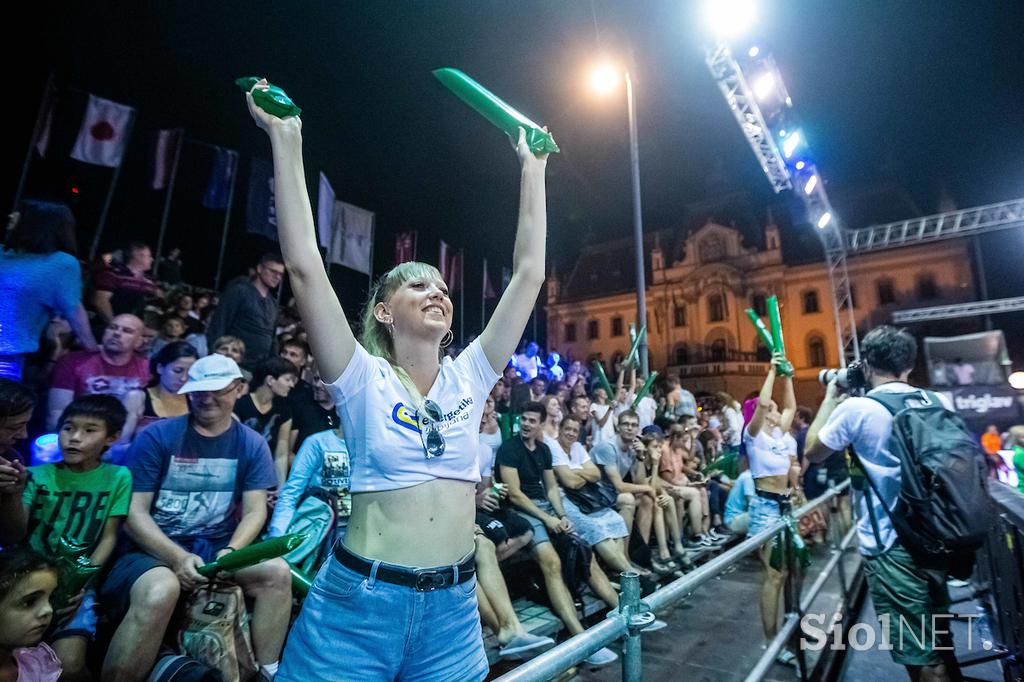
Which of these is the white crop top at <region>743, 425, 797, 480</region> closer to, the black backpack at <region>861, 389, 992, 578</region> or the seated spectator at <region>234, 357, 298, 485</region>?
the black backpack at <region>861, 389, 992, 578</region>

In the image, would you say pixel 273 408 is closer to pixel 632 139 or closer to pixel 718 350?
pixel 632 139

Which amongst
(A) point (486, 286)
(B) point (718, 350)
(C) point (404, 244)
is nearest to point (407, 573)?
(C) point (404, 244)

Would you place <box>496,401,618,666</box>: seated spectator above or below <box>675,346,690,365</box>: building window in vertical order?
below

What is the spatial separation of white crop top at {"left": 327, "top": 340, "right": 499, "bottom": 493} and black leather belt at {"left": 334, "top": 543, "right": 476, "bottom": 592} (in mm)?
193

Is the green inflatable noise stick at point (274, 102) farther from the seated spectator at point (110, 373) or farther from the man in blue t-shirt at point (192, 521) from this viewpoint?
the seated spectator at point (110, 373)

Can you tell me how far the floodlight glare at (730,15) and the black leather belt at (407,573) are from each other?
12.7m

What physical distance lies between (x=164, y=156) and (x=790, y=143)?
51.1 feet

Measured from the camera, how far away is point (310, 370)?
256 inches

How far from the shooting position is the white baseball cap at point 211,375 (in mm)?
3393

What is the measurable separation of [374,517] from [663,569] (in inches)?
252

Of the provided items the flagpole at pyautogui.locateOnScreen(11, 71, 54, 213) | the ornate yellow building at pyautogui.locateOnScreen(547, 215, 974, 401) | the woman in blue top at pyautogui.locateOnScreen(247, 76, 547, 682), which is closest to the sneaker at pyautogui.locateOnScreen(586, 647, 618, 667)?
the woman in blue top at pyautogui.locateOnScreen(247, 76, 547, 682)

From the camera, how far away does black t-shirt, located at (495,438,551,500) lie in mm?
5680

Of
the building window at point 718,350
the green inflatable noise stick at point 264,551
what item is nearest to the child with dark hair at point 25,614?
the green inflatable noise stick at point 264,551

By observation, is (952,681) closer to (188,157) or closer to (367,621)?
(367,621)
